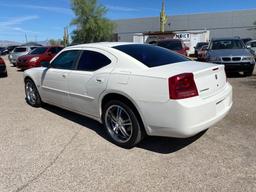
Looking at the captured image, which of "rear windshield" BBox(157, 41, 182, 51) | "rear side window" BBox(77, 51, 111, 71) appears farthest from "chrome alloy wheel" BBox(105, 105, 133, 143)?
"rear windshield" BBox(157, 41, 182, 51)

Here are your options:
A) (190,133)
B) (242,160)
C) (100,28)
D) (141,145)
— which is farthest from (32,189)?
(100,28)

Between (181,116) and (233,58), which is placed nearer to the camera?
(181,116)

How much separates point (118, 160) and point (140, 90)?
102 centimetres

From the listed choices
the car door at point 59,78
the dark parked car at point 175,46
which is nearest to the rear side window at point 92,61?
the car door at point 59,78

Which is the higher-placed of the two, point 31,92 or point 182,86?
point 182,86

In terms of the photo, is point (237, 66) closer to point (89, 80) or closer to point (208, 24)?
point (89, 80)

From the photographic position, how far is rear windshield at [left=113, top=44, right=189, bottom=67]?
407 centimetres

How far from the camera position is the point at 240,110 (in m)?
5.91

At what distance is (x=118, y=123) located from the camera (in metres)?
4.19

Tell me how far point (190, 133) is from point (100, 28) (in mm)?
51536

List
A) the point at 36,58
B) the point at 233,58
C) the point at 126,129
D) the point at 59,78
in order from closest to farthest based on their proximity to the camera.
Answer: the point at 126,129
the point at 59,78
the point at 233,58
the point at 36,58

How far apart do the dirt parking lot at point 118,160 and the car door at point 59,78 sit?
1.76 feet

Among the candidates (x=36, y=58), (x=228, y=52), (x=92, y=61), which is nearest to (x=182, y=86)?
(x=92, y=61)

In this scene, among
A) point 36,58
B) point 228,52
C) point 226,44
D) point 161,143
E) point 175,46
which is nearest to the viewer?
point 161,143
